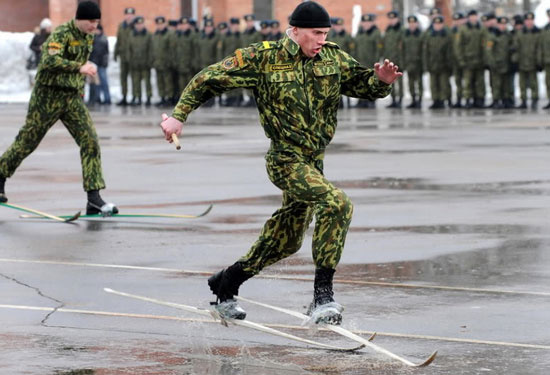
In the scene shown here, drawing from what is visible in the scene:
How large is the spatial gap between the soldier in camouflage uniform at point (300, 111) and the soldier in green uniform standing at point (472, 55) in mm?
25142

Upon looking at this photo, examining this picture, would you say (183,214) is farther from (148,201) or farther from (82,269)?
(82,269)

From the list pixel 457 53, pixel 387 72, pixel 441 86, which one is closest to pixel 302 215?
pixel 387 72

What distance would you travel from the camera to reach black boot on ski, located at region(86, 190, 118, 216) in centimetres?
1368

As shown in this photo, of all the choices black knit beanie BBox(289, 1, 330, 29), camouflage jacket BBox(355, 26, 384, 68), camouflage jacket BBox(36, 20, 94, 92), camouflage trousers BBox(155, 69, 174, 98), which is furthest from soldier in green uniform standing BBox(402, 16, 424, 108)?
black knit beanie BBox(289, 1, 330, 29)

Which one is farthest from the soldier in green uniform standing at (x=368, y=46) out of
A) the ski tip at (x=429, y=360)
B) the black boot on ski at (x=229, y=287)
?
the ski tip at (x=429, y=360)

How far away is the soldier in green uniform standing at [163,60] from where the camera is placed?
3797 centimetres

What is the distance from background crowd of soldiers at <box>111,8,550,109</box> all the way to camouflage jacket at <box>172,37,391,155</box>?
80.7ft

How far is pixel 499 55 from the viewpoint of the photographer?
3266cm

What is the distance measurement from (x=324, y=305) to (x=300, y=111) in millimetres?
1034

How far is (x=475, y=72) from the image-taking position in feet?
110

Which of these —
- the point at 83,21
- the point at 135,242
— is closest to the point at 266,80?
the point at 135,242

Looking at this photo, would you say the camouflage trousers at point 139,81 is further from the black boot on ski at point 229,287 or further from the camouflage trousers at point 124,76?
the black boot on ski at point 229,287

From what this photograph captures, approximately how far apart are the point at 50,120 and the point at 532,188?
5155 millimetres

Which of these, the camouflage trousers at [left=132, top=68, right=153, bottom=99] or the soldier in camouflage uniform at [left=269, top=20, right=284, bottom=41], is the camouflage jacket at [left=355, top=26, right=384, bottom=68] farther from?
the camouflage trousers at [left=132, top=68, right=153, bottom=99]
